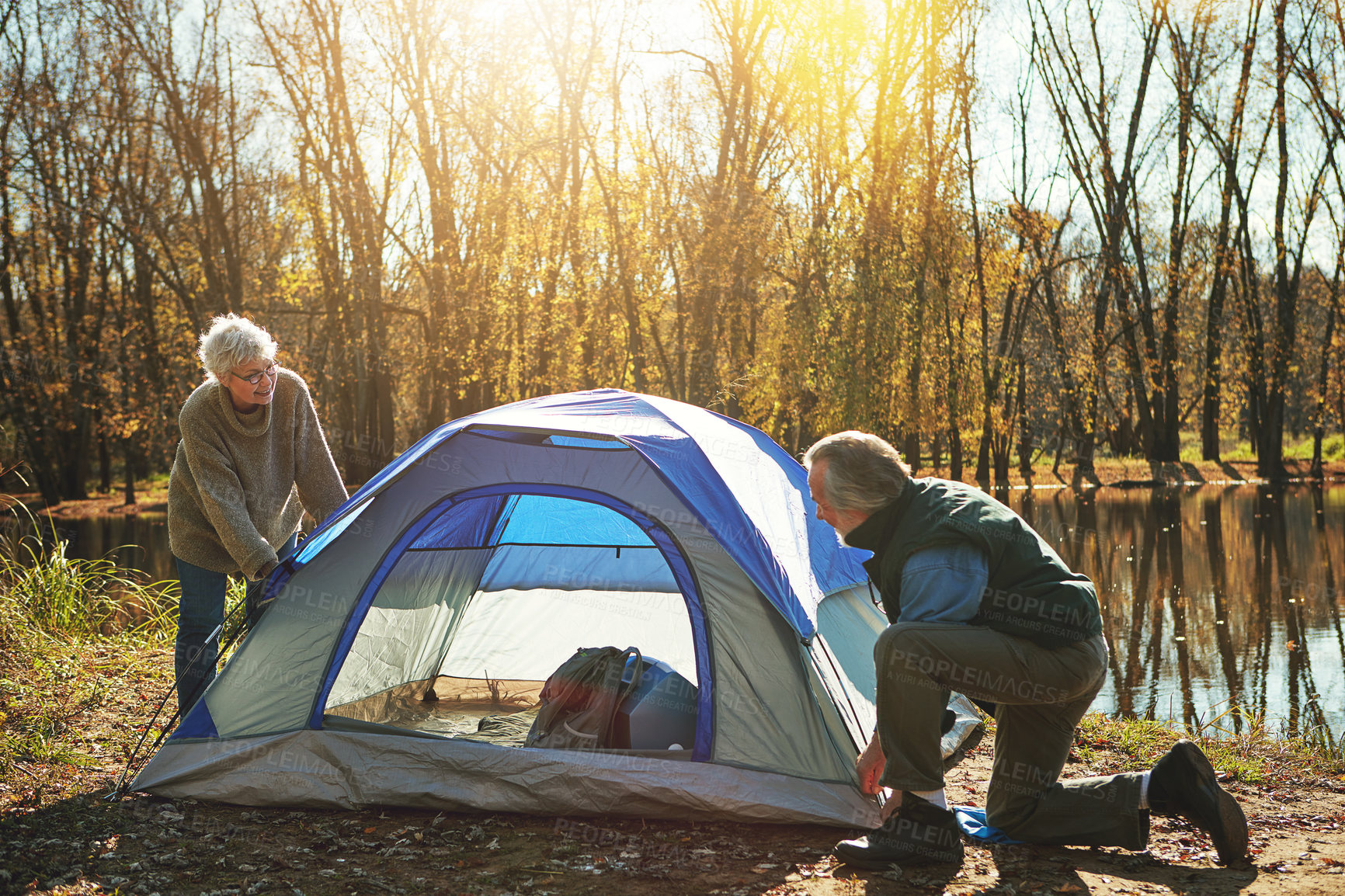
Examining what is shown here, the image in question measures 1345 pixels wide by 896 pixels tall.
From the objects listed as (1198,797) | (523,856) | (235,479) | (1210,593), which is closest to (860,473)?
(1198,797)

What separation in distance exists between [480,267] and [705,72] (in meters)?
4.98

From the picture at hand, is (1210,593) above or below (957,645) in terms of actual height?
below

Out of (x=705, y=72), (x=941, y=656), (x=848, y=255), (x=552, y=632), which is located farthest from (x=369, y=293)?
(x=941, y=656)

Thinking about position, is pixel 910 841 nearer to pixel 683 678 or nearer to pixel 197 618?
pixel 683 678

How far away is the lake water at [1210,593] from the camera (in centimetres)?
568

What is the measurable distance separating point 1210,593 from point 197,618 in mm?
8224

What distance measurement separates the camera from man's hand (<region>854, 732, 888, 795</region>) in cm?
292

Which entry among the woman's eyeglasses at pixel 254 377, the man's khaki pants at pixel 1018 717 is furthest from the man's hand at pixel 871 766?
the woman's eyeglasses at pixel 254 377

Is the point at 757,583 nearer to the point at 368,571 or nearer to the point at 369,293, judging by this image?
the point at 368,571

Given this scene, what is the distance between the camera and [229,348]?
3.52m

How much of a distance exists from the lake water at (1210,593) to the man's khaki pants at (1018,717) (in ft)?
8.67

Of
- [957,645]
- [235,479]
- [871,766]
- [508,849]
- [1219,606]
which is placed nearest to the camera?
[957,645]

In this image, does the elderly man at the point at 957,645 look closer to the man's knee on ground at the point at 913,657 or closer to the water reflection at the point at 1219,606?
the man's knee on ground at the point at 913,657

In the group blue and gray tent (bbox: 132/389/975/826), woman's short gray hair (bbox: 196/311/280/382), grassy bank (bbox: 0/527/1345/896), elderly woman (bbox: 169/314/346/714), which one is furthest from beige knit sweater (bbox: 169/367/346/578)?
grassy bank (bbox: 0/527/1345/896)
